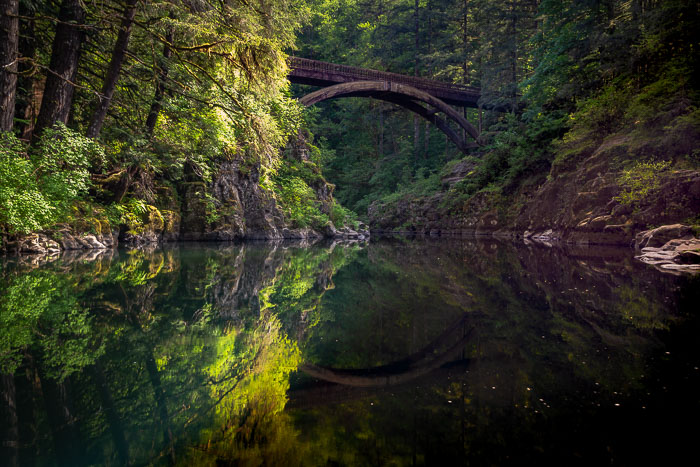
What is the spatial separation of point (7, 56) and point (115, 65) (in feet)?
6.20

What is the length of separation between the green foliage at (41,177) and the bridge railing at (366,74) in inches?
554

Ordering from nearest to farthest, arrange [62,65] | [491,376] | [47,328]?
[491,376], [47,328], [62,65]

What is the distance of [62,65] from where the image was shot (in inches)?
323

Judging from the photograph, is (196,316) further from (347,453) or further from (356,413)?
(347,453)

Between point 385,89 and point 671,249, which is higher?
point 385,89

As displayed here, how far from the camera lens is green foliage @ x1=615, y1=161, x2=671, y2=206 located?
10203 millimetres

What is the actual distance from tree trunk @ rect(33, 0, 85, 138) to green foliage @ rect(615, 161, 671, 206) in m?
13.4

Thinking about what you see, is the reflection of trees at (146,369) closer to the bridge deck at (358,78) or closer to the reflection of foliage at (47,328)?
the reflection of foliage at (47,328)

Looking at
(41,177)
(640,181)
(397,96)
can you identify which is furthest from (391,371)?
(397,96)

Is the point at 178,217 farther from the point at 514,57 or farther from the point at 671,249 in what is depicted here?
the point at 514,57

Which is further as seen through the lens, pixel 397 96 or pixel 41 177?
pixel 397 96

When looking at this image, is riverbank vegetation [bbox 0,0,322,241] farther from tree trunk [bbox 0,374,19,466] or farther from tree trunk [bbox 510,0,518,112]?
tree trunk [bbox 510,0,518,112]

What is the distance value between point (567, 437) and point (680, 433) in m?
0.42

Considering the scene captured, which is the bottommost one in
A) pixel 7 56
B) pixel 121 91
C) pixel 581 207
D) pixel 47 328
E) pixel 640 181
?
pixel 47 328
